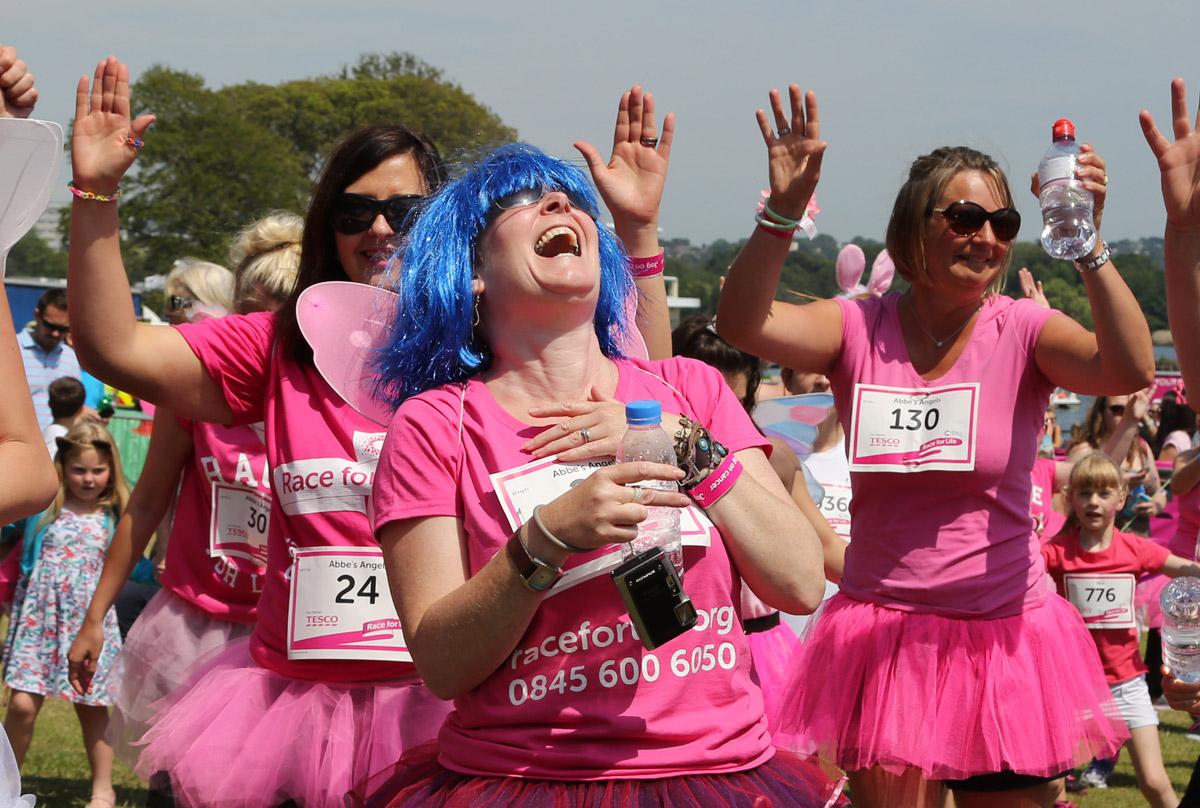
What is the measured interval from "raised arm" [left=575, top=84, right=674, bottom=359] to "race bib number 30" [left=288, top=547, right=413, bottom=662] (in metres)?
0.87

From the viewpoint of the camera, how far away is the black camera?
2113 millimetres

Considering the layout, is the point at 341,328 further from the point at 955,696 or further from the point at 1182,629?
the point at 1182,629

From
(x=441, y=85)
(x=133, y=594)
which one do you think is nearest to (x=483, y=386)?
(x=133, y=594)

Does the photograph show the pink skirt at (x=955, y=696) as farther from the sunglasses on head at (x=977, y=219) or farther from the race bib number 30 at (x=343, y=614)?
the race bib number 30 at (x=343, y=614)

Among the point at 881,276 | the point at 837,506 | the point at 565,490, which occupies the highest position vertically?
the point at 565,490

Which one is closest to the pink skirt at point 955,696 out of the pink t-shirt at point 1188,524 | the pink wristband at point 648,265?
the pink wristband at point 648,265

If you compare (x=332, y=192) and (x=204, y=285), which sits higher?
(x=332, y=192)

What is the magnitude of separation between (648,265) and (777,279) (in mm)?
511

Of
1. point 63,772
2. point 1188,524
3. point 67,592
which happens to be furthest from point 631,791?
point 1188,524

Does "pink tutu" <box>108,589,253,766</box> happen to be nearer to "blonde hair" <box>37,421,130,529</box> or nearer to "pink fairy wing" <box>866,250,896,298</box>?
"blonde hair" <box>37,421,130,529</box>

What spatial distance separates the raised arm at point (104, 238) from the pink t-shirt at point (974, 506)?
6.61 ft

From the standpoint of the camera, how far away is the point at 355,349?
124 inches

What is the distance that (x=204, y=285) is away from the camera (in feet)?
17.9

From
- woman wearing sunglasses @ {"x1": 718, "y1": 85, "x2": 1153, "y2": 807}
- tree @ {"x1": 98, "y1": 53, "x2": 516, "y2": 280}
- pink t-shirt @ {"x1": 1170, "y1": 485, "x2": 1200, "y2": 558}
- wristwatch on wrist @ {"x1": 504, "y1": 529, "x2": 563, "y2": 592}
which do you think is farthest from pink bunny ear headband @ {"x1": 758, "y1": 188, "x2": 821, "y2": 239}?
tree @ {"x1": 98, "y1": 53, "x2": 516, "y2": 280}
